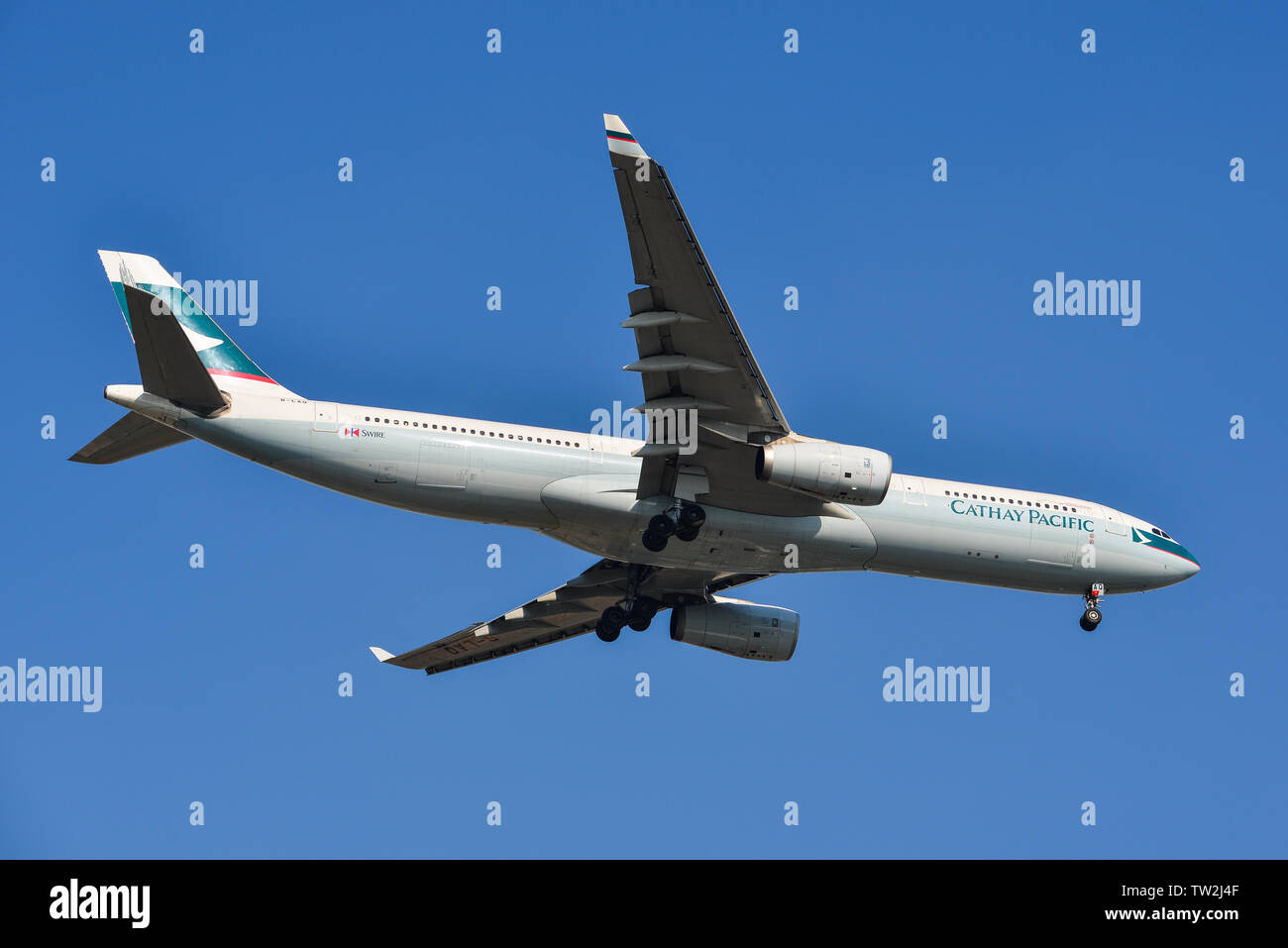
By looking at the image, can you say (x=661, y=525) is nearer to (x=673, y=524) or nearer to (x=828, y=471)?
(x=673, y=524)

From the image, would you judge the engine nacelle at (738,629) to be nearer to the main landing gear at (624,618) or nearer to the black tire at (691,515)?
the main landing gear at (624,618)

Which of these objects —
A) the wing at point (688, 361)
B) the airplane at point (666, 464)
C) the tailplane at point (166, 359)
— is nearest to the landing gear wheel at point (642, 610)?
the airplane at point (666, 464)

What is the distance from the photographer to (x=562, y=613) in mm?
38406

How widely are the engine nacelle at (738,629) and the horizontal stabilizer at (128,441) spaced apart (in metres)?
13.2

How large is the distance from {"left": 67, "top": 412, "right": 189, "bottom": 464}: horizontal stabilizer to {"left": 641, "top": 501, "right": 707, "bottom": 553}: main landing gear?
32.7ft

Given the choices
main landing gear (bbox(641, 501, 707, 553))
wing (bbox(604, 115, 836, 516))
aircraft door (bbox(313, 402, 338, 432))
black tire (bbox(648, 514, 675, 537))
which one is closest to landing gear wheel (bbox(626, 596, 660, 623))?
main landing gear (bbox(641, 501, 707, 553))

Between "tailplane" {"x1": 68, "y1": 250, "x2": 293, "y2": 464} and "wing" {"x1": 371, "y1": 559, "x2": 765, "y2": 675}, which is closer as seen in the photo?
"tailplane" {"x1": 68, "y1": 250, "x2": 293, "y2": 464}

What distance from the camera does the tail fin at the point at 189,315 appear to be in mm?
30766

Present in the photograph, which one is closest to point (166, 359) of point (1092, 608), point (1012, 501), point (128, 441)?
point (128, 441)

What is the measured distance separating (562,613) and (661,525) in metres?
8.30

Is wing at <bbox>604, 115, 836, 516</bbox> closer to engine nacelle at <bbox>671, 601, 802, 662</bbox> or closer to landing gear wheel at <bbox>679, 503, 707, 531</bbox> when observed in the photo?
landing gear wheel at <bbox>679, 503, 707, 531</bbox>

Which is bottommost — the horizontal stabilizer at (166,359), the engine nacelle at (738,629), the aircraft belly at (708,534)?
the engine nacelle at (738,629)

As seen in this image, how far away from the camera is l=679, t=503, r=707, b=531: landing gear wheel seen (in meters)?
31.1

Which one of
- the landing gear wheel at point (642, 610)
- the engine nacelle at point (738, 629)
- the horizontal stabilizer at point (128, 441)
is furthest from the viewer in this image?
the engine nacelle at point (738, 629)
